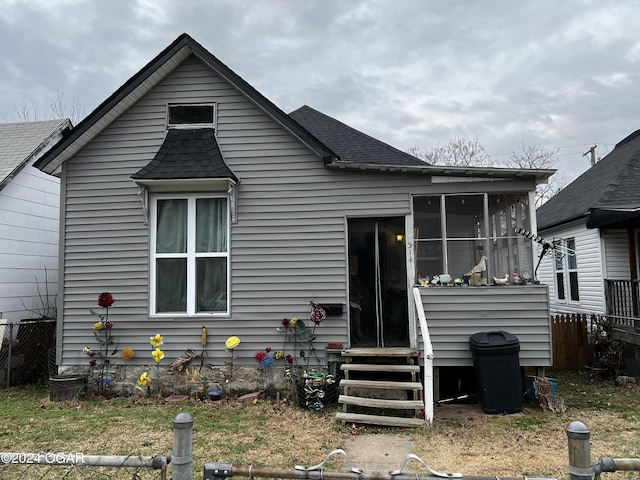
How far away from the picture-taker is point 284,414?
6.25 metres

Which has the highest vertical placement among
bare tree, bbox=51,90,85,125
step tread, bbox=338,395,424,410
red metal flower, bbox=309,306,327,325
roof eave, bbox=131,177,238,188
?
bare tree, bbox=51,90,85,125

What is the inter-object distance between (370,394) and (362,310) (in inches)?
58.8

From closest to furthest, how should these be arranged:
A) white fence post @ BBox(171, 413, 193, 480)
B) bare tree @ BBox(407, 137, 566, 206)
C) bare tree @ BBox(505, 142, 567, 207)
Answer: white fence post @ BBox(171, 413, 193, 480)
bare tree @ BBox(407, 137, 566, 206)
bare tree @ BBox(505, 142, 567, 207)

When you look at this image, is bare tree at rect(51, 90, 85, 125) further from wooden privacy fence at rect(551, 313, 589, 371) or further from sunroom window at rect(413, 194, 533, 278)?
wooden privacy fence at rect(551, 313, 589, 371)

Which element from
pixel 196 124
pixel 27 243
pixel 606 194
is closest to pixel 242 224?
pixel 196 124

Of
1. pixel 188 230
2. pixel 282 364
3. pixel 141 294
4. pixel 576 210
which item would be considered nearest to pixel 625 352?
pixel 576 210

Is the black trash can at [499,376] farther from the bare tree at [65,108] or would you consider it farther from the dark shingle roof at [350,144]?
the bare tree at [65,108]

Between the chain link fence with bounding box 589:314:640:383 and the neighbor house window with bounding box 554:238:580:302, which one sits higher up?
the neighbor house window with bounding box 554:238:580:302

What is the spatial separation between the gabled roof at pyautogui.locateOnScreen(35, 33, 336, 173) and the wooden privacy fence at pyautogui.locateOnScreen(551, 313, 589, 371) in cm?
667

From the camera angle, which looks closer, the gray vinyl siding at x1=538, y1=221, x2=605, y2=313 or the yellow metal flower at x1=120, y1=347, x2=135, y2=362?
the yellow metal flower at x1=120, y1=347, x2=135, y2=362

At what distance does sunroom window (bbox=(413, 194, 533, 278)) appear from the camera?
7.05m

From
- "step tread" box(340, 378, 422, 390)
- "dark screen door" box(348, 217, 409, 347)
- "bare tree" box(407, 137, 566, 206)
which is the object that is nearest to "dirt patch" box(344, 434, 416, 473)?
"step tread" box(340, 378, 422, 390)

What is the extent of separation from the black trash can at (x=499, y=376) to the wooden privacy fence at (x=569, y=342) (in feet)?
13.3

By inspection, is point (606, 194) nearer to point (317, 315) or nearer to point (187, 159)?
point (317, 315)
